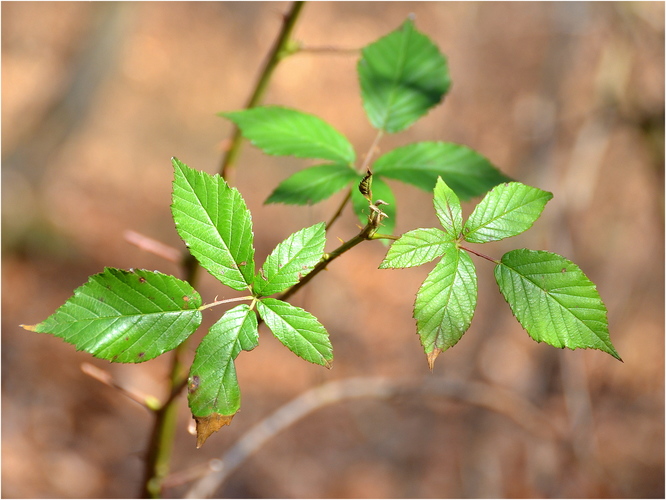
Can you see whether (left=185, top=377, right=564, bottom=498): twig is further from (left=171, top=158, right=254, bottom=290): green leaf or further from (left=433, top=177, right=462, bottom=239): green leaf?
(left=433, top=177, right=462, bottom=239): green leaf

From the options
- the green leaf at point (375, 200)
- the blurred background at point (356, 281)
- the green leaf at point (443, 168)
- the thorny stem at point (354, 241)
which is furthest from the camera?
the blurred background at point (356, 281)

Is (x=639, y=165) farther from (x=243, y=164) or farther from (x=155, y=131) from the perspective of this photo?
(x=155, y=131)

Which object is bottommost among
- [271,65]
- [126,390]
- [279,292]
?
[126,390]

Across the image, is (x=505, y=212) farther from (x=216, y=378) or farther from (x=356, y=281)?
(x=356, y=281)

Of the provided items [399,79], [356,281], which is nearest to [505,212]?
[399,79]

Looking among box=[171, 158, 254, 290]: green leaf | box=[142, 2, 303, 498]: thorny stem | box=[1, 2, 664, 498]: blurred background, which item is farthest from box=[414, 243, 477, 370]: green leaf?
box=[1, 2, 664, 498]: blurred background

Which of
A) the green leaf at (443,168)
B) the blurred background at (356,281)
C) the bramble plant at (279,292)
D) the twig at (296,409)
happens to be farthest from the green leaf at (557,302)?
the blurred background at (356,281)

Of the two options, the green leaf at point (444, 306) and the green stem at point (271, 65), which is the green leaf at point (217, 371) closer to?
the green leaf at point (444, 306)
